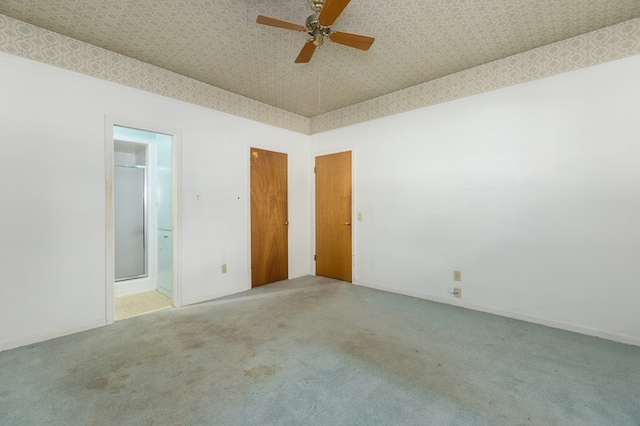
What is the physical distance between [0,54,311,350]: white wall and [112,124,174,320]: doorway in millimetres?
599

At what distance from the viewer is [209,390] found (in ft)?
5.92

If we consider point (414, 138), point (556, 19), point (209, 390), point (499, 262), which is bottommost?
point (209, 390)

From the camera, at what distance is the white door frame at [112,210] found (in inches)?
110

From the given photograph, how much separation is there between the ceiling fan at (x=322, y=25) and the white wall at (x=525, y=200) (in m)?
1.73

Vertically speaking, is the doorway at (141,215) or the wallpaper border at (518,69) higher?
the wallpaper border at (518,69)

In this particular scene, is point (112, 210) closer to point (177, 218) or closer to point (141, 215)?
point (177, 218)

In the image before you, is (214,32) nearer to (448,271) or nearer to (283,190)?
(283,190)

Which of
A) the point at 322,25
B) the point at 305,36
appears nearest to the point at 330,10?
the point at 322,25

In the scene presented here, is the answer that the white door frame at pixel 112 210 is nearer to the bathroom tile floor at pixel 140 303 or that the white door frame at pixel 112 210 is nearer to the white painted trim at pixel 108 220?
the white painted trim at pixel 108 220

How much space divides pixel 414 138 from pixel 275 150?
80.6 inches

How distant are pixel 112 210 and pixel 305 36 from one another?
2.54 m

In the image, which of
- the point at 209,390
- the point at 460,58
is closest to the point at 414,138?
the point at 460,58

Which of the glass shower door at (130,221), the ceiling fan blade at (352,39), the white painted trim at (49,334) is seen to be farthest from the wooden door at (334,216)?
the white painted trim at (49,334)

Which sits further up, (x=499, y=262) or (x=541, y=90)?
(x=541, y=90)
